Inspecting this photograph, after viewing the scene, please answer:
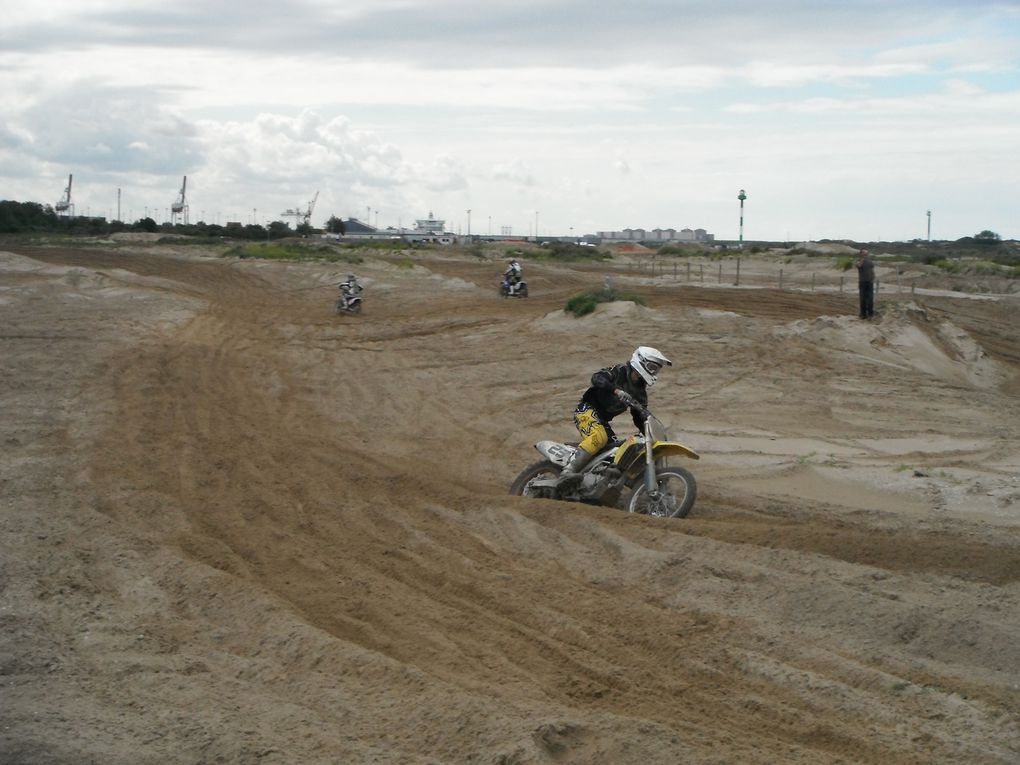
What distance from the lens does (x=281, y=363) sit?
23234 mm

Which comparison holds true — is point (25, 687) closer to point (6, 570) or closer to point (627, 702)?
point (6, 570)

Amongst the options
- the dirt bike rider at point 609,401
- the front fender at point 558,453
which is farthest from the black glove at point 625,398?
the front fender at point 558,453

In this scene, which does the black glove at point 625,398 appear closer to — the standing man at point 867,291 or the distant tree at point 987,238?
the standing man at point 867,291

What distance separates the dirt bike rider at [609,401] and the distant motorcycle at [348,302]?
72.3ft

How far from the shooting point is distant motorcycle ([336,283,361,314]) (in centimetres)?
3347

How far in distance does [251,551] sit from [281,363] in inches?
540

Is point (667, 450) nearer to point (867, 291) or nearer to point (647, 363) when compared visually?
point (647, 363)

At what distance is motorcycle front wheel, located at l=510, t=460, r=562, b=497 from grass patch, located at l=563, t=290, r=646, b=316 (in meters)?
15.7

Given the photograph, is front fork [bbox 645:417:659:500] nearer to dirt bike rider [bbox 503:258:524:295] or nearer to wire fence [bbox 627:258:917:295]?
dirt bike rider [bbox 503:258:524:295]

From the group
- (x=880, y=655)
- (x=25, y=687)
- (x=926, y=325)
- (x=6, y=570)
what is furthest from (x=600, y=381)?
(x=926, y=325)

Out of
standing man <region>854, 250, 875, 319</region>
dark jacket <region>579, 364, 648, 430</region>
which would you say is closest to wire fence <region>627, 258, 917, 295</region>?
standing man <region>854, 250, 875, 319</region>

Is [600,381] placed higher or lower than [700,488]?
higher

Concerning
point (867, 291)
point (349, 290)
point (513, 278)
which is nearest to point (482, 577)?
point (867, 291)

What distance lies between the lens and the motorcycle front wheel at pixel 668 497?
11.2 m
